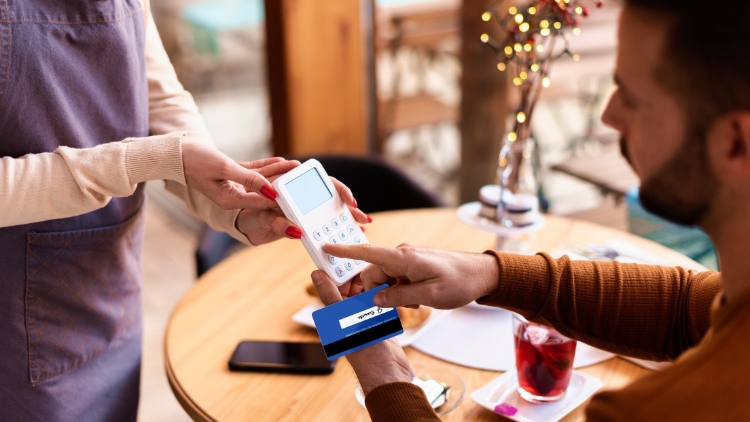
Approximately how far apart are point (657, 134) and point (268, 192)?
55 cm

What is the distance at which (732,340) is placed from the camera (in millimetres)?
758

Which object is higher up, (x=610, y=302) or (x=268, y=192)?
(x=268, y=192)

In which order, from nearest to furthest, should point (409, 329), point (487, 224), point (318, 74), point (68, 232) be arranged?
point (68, 232) → point (409, 329) → point (487, 224) → point (318, 74)

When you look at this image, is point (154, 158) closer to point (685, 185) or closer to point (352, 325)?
point (352, 325)

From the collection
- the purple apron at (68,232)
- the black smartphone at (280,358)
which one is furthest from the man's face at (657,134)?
the purple apron at (68,232)

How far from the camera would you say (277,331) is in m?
1.35

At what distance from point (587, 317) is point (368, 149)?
5.86 ft

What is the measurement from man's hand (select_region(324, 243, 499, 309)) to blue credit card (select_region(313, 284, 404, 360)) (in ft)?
0.08

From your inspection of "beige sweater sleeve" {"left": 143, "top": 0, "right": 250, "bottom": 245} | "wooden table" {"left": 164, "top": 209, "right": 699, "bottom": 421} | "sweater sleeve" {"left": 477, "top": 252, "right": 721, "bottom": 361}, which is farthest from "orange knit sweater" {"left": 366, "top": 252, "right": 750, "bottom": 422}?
"beige sweater sleeve" {"left": 143, "top": 0, "right": 250, "bottom": 245}

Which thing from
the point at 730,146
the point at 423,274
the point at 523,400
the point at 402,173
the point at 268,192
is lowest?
the point at 523,400

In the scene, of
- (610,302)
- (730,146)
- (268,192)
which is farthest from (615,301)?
(268,192)

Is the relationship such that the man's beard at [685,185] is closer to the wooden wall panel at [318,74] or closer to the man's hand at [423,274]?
the man's hand at [423,274]

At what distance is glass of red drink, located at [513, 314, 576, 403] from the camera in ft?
3.61

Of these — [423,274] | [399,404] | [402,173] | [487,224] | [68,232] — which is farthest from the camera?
[402,173]
